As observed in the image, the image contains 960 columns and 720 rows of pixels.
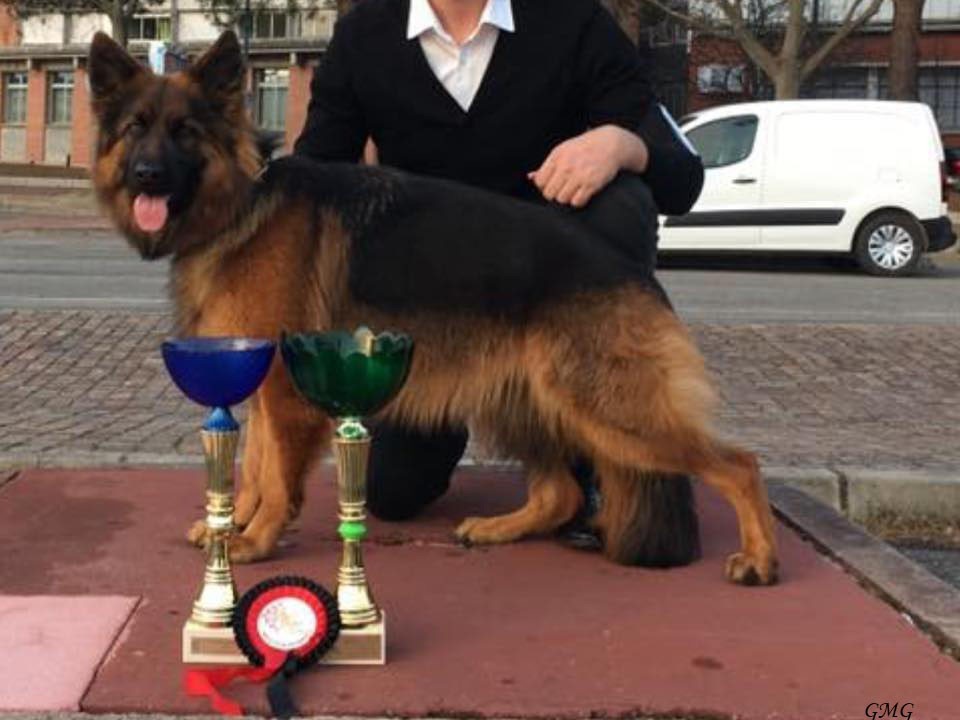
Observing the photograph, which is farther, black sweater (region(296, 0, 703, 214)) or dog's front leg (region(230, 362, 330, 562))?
black sweater (region(296, 0, 703, 214))

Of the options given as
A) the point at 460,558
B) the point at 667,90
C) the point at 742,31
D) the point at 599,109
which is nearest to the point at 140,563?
the point at 460,558

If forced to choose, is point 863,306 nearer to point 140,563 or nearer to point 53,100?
point 140,563

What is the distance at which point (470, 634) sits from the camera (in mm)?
3516

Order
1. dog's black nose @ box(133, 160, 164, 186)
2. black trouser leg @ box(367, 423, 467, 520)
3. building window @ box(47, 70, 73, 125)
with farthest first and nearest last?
building window @ box(47, 70, 73, 125), black trouser leg @ box(367, 423, 467, 520), dog's black nose @ box(133, 160, 164, 186)

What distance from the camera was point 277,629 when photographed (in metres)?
3.10

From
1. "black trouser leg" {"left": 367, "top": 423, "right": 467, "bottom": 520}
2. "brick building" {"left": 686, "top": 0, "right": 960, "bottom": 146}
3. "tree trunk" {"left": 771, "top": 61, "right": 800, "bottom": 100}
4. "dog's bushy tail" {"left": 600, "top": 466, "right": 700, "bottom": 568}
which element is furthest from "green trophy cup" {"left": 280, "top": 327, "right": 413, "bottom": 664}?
"brick building" {"left": 686, "top": 0, "right": 960, "bottom": 146}

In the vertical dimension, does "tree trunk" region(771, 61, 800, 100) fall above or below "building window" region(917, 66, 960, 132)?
below

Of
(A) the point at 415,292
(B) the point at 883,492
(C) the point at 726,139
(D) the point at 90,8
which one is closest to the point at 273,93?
(D) the point at 90,8

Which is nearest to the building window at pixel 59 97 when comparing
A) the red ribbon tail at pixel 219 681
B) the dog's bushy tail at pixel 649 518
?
the dog's bushy tail at pixel 649 518

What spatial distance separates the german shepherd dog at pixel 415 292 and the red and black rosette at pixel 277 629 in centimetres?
93

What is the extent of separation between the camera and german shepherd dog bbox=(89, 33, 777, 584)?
3.81 m

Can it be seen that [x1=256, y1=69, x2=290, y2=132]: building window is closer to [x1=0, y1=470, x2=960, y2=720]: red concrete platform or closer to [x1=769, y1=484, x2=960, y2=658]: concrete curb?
[x1=769, y1=484, x2=960, y2=658]: concrete curb

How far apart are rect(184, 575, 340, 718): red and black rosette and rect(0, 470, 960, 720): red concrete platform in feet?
0.19

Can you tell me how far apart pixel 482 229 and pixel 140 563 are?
1563 mm
